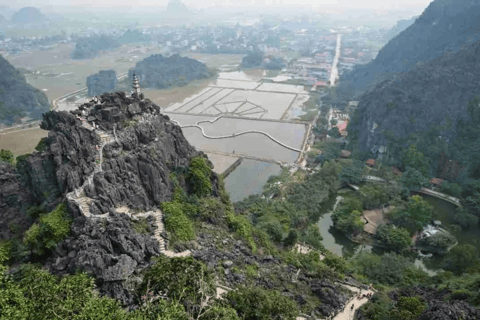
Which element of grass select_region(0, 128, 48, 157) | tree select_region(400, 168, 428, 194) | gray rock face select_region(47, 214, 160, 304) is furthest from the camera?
grass select_region(0, 128, 48, 157)

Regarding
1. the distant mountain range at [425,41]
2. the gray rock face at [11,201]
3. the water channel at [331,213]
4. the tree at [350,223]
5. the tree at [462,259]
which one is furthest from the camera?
the distant mountain range at [425,41]

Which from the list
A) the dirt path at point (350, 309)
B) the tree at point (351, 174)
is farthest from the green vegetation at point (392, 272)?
the tree at point (351, 174)

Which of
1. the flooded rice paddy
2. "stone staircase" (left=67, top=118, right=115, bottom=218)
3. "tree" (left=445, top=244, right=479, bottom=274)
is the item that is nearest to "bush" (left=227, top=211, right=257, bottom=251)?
"stone staircase" (left=67, top=118, right=115, bottom=218)

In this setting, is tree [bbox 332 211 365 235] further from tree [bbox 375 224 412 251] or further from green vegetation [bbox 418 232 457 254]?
green vegetation [bbox 418 232 457 254]

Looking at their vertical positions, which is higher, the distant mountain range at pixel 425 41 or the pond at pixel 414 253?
the distant mountain range at pixel 425 41

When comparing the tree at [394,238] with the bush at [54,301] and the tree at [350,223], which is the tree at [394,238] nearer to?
the tree at [350,223]

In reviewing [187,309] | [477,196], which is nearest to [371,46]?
[477,196]
